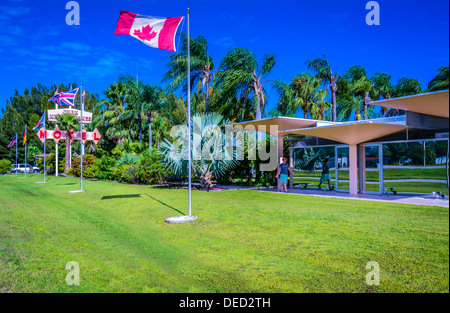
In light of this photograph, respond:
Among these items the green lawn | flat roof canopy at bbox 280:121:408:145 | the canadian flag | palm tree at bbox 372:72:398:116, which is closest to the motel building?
flat roof canopy at bbox 280:121:408:145

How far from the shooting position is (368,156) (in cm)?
1681

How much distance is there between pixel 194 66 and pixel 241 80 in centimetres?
581

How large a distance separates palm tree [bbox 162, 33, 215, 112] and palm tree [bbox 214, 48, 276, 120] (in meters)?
2.24

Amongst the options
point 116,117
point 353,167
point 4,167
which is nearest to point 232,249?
point 353,167

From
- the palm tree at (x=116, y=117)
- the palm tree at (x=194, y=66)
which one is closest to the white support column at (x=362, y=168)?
the palm tree at (x=194, y=66)

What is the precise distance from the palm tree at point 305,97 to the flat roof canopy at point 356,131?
1827 cm

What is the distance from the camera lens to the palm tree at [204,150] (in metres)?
18.7

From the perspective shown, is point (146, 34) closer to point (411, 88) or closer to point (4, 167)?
point (411, 88)

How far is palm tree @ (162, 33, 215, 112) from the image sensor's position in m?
28.4

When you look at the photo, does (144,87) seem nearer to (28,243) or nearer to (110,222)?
(110,222)

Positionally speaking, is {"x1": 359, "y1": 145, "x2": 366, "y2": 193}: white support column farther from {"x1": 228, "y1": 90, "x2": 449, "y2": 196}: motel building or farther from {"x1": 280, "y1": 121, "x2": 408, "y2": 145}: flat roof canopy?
{"x1": 280, "y1": 121, "x2": 408, "y2": 145}: flat roof canopy

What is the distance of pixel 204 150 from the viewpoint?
62.0 feet

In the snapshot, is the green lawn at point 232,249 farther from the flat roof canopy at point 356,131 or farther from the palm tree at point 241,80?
the palm tree at point 241,80

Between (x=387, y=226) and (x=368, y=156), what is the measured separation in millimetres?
9157
